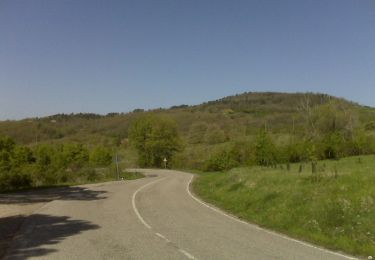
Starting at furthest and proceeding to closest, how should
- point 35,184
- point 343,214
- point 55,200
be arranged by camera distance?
point 35,184, point 55,200, point 343,214

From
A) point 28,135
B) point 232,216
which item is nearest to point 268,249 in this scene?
point 232,216

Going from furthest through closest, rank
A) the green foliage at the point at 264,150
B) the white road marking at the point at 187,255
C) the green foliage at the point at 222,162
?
the green foliage at the point at 222,162, the green foliage at the point at 264,150, the white road marking at the point at 187,255

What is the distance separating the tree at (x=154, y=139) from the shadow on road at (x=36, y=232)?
6936 cm

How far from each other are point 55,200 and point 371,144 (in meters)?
54.5

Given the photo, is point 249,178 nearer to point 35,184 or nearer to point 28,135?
point 35,184

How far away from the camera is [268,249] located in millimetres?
11945

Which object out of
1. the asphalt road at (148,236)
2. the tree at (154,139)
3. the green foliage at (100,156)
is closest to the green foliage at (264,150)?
the green foliage at (100,156)

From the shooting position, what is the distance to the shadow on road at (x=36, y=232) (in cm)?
1264

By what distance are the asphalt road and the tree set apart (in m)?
67.0

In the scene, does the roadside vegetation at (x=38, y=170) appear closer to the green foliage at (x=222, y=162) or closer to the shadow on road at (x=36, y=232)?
the green foliage at (x=222, y=162)

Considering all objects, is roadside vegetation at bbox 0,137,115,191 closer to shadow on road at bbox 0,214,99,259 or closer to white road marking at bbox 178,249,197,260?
shadow on road at bbox 0,214,99,259

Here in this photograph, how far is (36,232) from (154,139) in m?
74.1

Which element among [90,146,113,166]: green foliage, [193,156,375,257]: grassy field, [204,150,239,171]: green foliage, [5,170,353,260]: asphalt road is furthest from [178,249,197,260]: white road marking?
[90,146,113,166]: green foliage

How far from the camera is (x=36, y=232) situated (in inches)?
634
